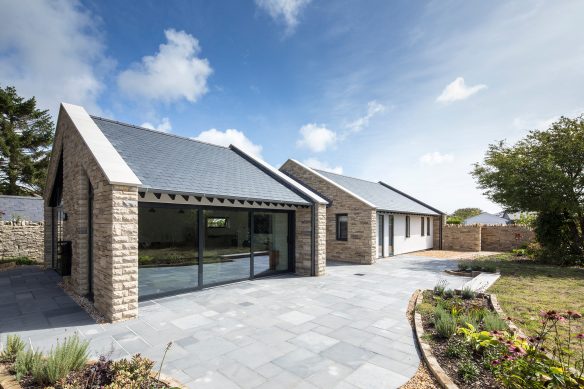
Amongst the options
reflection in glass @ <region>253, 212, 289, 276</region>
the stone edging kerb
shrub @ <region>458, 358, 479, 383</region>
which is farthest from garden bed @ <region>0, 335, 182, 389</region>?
reflection in glass @ <region>253, 212, 289, 276</region>

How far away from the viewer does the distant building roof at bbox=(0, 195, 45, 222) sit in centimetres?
1702

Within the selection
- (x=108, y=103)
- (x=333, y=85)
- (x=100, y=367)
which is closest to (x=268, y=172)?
(x=333, y=85)

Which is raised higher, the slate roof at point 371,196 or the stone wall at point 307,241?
the slate roof at point 371,196

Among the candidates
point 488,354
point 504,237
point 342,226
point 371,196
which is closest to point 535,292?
point 488,354

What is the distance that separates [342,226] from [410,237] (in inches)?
278

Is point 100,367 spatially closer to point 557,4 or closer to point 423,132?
point 557,4

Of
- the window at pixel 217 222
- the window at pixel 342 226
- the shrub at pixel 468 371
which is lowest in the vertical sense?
the shrub at pixel 468 371

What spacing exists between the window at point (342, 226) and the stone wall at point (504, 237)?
1399cm

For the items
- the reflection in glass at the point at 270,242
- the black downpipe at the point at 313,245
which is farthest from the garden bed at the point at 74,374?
the black downpipe at the point at 313,245

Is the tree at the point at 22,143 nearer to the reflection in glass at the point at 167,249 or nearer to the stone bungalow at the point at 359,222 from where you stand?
the stone bungalow at the point at 359,222

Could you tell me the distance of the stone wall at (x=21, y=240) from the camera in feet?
46.2

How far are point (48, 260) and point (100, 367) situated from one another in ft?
40.8

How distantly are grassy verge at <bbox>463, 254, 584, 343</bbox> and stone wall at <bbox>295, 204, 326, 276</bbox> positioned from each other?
5.64 metres

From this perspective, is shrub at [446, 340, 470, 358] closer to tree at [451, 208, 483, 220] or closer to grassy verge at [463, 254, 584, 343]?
grassy verge at [463, 254, 584, 343]
